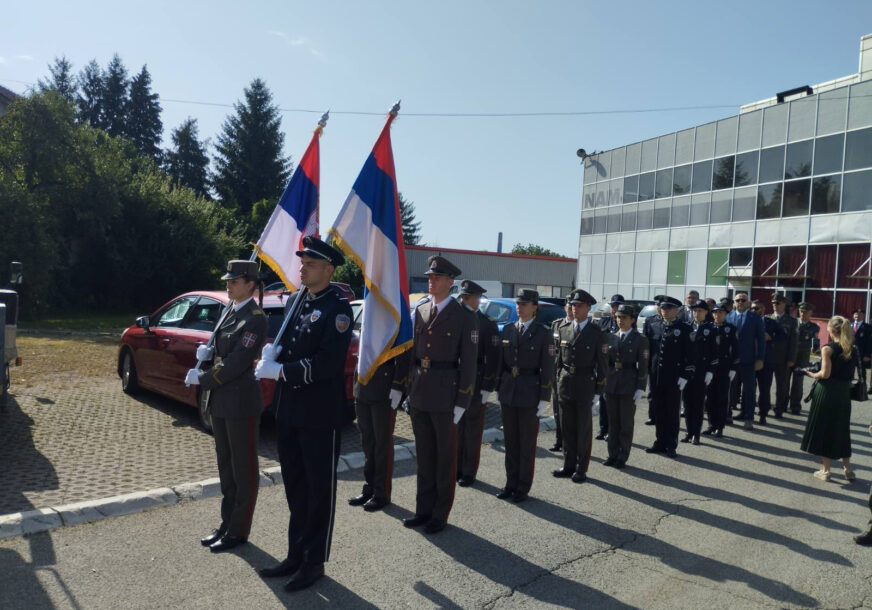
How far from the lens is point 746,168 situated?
2780 centimetres

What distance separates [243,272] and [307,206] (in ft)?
5.30

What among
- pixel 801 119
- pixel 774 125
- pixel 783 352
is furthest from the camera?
pixel 774 125

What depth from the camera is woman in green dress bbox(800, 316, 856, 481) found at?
6895mm

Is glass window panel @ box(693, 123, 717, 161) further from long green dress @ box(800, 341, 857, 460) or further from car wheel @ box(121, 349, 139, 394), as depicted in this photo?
car wheel @ box(121, 349, 139, 394)

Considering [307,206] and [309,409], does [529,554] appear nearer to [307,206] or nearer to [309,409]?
[309,409]

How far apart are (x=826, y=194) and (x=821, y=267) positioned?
8.94 ft

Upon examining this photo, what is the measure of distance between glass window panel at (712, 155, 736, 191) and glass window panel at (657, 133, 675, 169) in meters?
2.54

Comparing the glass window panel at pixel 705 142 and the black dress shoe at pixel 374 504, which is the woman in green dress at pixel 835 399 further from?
the glass window panel at pixel 705 142

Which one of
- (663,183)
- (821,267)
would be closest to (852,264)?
(821,267)

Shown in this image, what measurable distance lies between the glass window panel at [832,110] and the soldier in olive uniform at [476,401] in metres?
23.7

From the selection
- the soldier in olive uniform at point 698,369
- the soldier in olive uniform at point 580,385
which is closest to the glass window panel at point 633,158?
the soldier in olive uniform at point 698,369

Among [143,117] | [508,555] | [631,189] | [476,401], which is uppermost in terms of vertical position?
[143,117]

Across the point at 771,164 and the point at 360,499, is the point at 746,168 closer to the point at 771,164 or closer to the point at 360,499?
the point at 771,164

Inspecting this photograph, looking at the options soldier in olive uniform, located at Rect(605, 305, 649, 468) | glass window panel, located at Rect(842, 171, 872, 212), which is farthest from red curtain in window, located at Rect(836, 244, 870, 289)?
soldier in olive uniform, located at Rect(605, 305, 649, 468)
